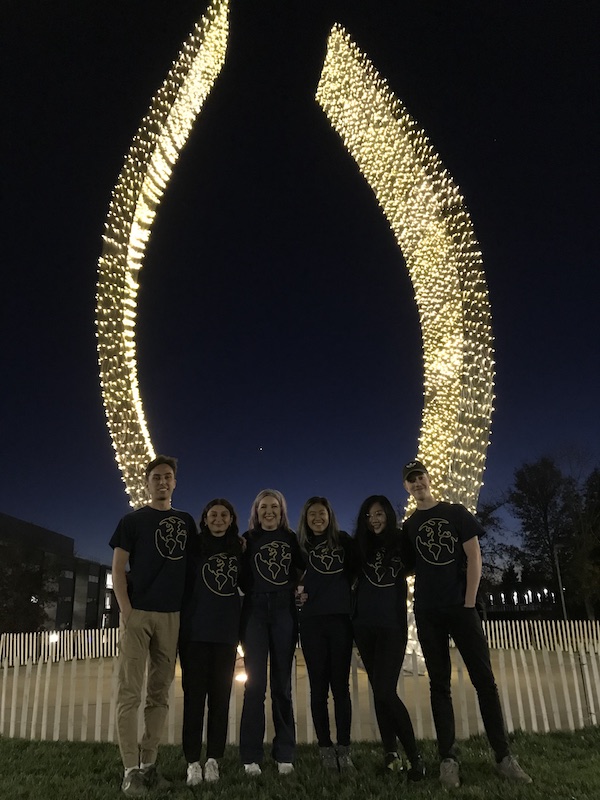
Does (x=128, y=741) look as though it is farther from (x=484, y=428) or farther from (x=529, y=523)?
(x=529, y=523)

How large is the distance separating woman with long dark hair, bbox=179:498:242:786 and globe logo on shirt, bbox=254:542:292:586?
0.15 meters

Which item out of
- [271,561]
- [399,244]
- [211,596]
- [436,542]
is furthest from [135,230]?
[436,542]

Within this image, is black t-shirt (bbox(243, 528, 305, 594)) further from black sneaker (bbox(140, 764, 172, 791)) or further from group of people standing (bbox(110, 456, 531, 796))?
black sneaker (bbox(140, 764, 172, 791))

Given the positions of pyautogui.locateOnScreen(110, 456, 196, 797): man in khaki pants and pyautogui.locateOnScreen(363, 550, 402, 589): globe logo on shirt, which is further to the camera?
pyautogui.locateOnScreen(363, 550, 402, 589): globe logo on shirt

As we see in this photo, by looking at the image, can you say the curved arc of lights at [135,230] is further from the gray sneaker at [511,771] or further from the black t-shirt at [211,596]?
the gray sneaker at [511,771]

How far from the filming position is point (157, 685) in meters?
3.76

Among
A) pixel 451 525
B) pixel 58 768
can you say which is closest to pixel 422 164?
pixel 451 525

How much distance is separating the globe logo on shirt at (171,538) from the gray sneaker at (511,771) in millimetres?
2310

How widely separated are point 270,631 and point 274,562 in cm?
44

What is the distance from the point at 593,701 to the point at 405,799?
127 inches

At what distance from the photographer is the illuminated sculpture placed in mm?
7520

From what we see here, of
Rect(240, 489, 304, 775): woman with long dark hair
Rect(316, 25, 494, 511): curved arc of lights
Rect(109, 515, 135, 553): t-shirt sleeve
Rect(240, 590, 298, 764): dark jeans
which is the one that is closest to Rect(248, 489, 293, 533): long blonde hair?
Rect(240, 489, 304, 775): woman with long dark hair

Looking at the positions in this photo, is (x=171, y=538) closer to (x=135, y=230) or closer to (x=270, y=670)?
(x=270, y=670)

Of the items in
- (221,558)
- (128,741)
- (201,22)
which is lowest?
(128,741)
